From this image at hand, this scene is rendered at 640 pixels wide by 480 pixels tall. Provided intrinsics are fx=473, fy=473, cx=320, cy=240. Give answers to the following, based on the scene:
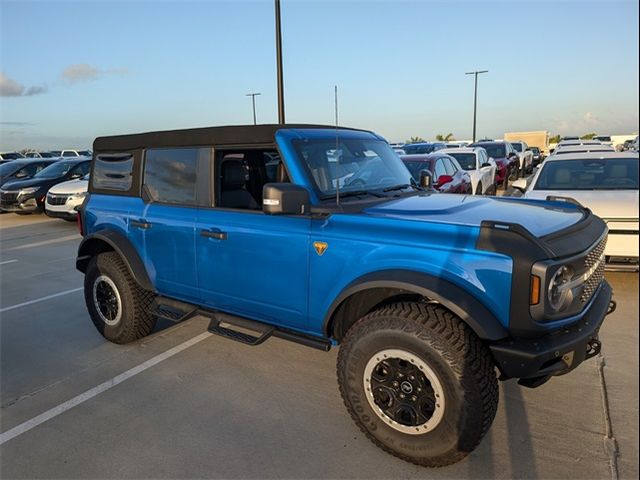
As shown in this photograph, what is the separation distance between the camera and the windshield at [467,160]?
42.7ft

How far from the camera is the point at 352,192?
3.58 metres

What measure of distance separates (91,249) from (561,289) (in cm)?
428

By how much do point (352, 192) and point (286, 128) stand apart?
70cm

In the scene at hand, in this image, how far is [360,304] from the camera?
316 centimetres

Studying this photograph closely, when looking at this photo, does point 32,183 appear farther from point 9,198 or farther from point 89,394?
point 89,394

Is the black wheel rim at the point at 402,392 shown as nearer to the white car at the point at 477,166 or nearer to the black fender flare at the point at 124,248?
the black fender flare at the point at 124,248

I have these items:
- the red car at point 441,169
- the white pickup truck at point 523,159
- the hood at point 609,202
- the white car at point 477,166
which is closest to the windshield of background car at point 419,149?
the white car at point 477,166

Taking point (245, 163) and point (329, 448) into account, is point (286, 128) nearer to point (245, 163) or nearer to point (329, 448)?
point (245, 163)

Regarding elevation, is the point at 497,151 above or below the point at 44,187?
above

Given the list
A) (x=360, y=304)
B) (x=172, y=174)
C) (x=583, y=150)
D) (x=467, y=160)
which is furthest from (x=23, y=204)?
(x=583, y=150)

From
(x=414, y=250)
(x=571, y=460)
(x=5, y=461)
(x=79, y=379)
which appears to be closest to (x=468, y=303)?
(x=414, y=250)

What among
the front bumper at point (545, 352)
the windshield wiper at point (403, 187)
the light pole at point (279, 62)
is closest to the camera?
the front bumper at point (545, 352)

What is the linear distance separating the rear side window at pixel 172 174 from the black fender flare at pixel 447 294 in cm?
189

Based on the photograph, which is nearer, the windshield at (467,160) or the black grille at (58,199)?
the black grille at (58,199)
